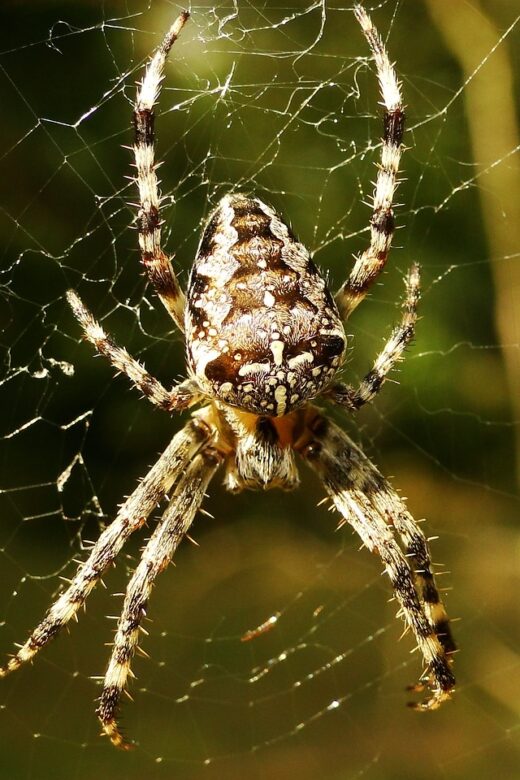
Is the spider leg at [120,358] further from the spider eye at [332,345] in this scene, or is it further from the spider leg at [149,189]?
the spider eye at [332,345]

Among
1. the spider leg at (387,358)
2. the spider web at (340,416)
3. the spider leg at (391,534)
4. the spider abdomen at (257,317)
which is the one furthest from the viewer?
the spider web at (340,416)

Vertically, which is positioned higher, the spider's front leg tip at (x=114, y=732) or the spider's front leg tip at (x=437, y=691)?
the spider's front leg tip at (x=437, y=691)

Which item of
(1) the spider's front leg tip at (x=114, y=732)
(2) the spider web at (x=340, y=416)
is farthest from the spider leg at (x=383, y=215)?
(1) the spider's front leg tip at (x=114, y=732)

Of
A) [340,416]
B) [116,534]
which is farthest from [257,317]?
[340,416]

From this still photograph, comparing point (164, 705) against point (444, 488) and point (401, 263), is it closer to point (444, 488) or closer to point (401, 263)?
point (444, 488)

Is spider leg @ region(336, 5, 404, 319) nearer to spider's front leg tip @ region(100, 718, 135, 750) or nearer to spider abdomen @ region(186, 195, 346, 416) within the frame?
spider abdomen @ region(186, 195, 346, 416)

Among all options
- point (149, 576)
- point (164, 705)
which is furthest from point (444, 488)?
point (149, 576)

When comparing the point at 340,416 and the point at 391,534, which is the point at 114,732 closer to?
the point at 391,534
